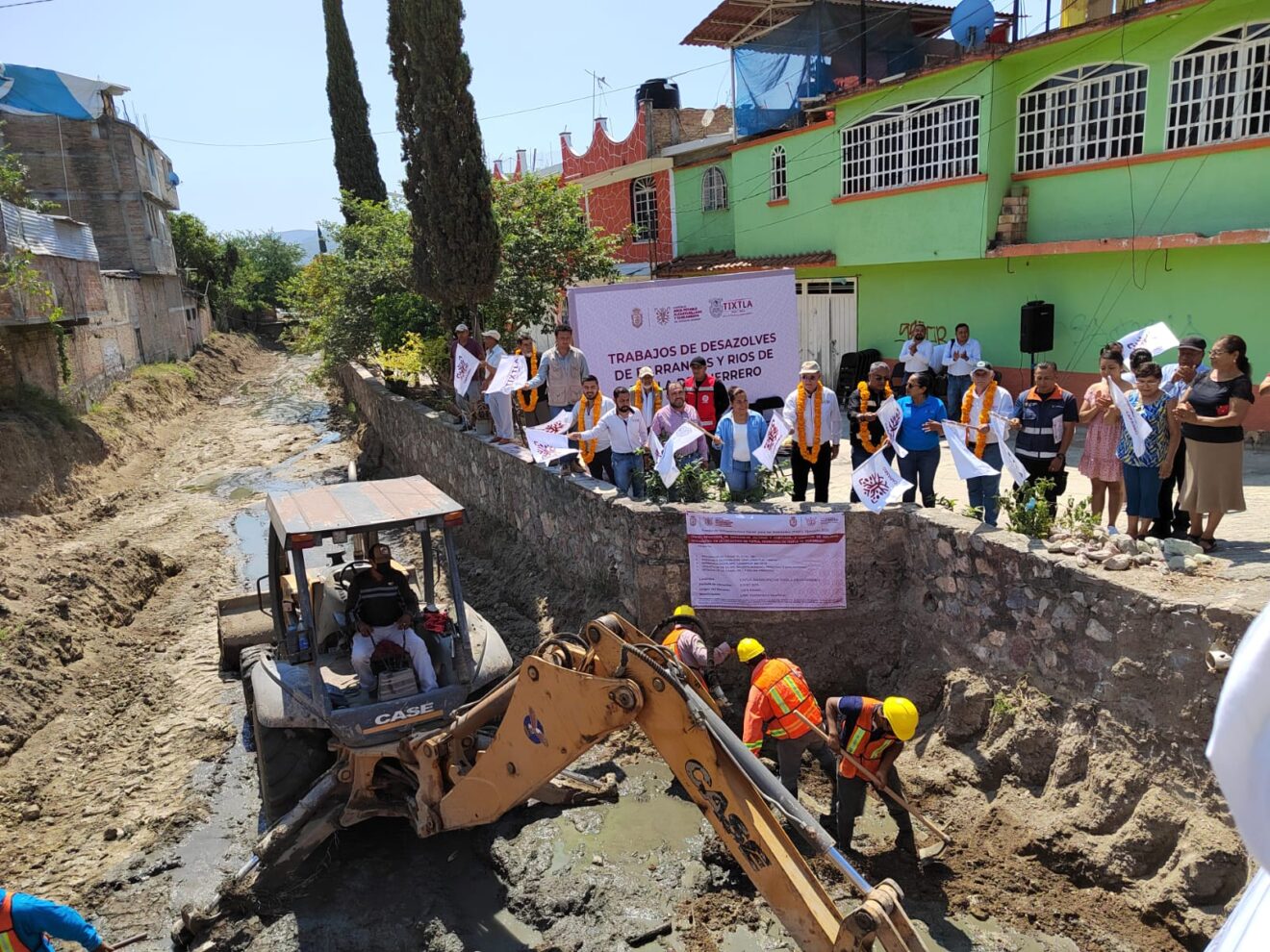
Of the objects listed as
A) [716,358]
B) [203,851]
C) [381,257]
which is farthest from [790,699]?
[381,257]

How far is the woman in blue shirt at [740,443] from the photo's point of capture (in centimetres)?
835

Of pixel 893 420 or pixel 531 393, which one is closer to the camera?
pixel 893 420

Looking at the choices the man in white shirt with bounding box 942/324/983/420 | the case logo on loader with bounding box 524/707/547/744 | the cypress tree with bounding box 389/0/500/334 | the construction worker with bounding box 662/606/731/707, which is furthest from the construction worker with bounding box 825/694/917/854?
the cypress tree with bounding box 389/0/500/334

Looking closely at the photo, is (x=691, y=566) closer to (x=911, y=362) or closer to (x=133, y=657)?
(x=133, y=657)

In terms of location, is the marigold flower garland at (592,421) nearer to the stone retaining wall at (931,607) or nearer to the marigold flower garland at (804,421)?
the stone retaining wall at (931,607)

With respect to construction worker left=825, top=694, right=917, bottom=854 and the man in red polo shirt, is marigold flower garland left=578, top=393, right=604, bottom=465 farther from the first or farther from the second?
construction worker left=825, top=694, right=917, bottom=854

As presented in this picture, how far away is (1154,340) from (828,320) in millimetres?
10863

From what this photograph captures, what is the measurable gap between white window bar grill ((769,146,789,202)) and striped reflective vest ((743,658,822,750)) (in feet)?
48.1

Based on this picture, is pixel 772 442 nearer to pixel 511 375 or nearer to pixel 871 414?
pixel 871 414

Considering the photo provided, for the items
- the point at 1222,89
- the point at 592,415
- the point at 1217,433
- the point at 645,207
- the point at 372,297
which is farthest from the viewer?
the point at 645,207

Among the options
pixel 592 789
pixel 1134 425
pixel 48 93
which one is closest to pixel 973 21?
pixel 1134 425

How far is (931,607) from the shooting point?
300 inches

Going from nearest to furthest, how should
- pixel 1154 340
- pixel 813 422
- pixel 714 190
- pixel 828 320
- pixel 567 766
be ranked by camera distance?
pixel 567 766, pixel 1154 340, pixel 813 422, pixel 828 320, pixel 714 190

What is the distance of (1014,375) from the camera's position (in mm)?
14516
